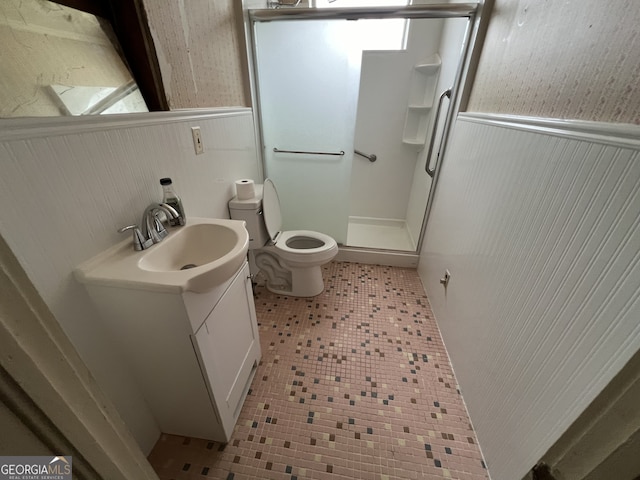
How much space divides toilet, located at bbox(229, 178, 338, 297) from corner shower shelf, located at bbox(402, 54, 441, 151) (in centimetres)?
145

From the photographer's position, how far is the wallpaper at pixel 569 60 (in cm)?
63

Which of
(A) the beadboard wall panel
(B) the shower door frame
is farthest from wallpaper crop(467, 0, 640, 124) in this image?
(B) the shower door frame

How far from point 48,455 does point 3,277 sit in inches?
9.5

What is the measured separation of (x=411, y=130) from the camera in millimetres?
2547

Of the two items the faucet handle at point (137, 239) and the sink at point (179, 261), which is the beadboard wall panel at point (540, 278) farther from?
the faucet handle at point (137, 239)

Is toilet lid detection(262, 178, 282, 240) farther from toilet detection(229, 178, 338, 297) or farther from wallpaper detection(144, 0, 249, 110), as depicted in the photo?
wallpaper detection(144, 0, 249, 110)

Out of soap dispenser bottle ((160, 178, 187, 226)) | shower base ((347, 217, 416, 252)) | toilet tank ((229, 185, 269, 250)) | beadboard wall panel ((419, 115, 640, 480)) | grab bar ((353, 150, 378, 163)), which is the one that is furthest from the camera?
grab bar ((353, 150, 378, 163))

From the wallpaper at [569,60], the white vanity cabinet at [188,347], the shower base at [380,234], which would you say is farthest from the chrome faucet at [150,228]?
the shower base at [380,234]

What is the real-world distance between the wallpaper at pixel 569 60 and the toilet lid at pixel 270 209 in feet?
4.31

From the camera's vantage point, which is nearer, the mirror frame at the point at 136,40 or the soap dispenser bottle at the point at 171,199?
the mirror frame at the point at 136,40

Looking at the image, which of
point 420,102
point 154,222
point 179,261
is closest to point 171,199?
point 154,222

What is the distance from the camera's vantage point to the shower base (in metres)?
2.50

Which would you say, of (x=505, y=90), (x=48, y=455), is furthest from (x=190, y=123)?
(x=505, y=90)

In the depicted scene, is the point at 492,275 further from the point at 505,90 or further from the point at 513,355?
the point at 505,90
